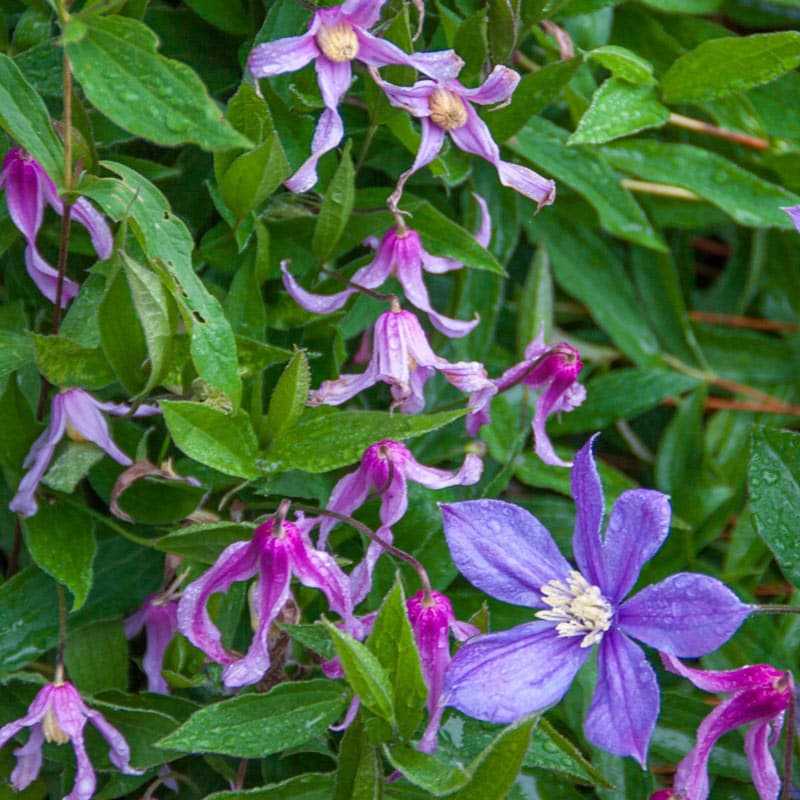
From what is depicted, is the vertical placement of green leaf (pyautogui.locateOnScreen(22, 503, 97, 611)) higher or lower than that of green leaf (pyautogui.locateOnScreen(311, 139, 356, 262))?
lower

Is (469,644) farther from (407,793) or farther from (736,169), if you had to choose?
(736,169)

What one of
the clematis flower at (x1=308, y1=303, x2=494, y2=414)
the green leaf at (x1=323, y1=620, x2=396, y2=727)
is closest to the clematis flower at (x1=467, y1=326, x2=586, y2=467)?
the clematis flower at (x1=308, y1=303, x2=494, y2=414)

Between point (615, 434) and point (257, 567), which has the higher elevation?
point (257, 567)

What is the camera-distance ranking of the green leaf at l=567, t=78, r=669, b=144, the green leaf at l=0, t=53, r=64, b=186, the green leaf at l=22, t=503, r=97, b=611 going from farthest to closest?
the green leaf at l=567, t=78, r=669, b=144 < the green leaf at l=22, t=503, r=97, b=611 < the green leaf at l=0, t=53, r=64, b=186

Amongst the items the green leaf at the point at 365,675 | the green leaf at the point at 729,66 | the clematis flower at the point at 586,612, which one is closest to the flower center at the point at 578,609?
the clematis flower at the point at 586,612

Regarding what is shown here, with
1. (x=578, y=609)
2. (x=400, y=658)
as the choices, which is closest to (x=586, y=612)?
(x=578, y=609)

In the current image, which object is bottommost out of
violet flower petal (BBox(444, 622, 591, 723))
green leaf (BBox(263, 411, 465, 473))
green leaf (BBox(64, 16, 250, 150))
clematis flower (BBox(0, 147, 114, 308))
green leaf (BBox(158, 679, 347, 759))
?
green leaf (BBox(158, 679, 347, 759))

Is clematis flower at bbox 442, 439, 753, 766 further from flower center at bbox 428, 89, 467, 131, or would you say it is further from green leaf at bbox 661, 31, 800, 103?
green leaf at bbox 661, 31, 800, 103

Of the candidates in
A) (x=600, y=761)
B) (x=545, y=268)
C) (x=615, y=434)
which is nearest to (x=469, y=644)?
(x=600, y=761)
